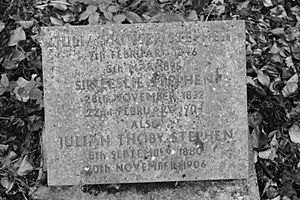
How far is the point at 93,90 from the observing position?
2.74m

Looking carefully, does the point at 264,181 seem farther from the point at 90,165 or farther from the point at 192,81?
the point at 90,165

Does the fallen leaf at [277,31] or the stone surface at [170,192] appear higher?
the fallen leaf at [277,31]

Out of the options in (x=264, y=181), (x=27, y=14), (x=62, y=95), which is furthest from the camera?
(x=27, y=14)

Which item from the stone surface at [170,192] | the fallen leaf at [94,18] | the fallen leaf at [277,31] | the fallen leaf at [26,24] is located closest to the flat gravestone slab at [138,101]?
the stone surface at [170,192]

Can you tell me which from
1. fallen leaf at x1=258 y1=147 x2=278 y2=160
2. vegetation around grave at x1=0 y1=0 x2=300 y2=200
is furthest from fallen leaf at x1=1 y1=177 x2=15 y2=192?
fallen leaf at x1=258 y1=147 x2=278 y2=160

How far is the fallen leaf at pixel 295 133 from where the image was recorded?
123 inches

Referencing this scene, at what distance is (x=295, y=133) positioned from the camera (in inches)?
124

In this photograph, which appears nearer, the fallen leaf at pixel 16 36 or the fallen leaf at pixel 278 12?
the fallen leaf at pixel 16 36

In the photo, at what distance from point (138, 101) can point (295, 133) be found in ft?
3.17

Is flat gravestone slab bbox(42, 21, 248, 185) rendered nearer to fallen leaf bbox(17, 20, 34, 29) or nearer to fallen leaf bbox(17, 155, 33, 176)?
fallen leaf bbox(17, 155, 33, 176)

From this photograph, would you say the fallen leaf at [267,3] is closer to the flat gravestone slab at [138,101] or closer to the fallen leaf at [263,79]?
the fallen leaf at [263,79]

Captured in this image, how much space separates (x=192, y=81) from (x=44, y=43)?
2.41 ft

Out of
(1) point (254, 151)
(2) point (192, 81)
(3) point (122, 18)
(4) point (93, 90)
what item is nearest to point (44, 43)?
(4) point (93, 90)

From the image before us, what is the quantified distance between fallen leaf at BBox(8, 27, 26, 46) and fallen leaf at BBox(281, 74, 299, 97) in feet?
4.93
